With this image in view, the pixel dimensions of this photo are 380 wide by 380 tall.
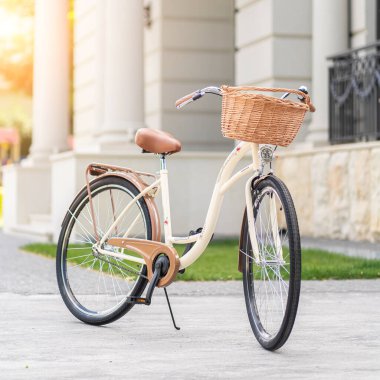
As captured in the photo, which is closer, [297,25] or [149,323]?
[149,323]

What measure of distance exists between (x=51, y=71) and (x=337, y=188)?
28.6 ft

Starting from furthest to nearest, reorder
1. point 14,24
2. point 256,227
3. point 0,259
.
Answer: point 14,24 → point 0,259 → point 256,227

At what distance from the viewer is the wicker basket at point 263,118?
5.51m

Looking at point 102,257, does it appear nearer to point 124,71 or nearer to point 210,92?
point 210,92

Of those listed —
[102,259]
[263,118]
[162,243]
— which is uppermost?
[263,118]

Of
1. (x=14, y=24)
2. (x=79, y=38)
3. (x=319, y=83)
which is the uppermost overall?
(x=14, y=24)

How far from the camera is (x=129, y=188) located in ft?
21.3

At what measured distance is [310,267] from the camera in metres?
9.95

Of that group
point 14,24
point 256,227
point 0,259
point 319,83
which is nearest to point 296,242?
point 256,227

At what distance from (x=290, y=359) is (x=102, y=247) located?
169cm

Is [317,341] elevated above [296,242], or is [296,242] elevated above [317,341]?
[296,242]

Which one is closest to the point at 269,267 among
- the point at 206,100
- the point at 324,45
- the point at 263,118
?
the point at 263,118

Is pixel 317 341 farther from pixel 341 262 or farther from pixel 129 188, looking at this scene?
pixel 341 262

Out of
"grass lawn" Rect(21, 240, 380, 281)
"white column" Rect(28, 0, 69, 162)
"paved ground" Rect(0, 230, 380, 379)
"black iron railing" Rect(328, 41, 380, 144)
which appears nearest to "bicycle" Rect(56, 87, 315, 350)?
"paved ground" Rect(0, 230, 380, 379)
